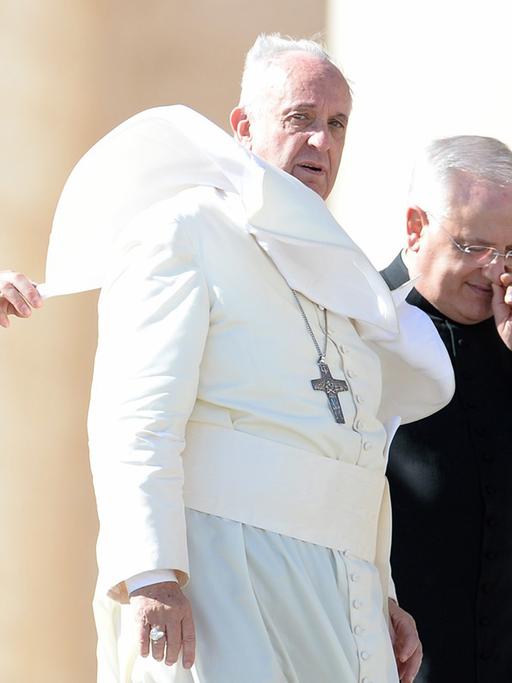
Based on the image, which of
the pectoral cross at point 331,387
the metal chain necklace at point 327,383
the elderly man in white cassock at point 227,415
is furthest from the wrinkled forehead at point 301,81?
the pectoral cross at point 331,387

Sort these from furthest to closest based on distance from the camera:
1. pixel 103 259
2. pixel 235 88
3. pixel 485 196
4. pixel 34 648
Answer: pixel 235 88
pixel 34 648
pixel 485 196
pixel 103 259

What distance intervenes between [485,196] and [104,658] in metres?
2.09

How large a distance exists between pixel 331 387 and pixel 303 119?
788mm

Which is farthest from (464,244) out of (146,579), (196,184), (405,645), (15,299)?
(146,579)

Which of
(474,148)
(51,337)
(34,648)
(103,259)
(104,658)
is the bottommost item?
(34,648)

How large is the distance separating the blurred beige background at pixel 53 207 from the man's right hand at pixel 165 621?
2.79 m

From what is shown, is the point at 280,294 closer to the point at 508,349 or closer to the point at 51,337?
the point at 508,349

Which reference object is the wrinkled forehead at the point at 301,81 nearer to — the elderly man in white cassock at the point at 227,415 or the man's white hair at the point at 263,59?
the man's white hair at the point at 263,59

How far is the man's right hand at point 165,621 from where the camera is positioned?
9.17 feet

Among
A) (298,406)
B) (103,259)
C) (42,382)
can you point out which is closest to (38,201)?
(42,382)

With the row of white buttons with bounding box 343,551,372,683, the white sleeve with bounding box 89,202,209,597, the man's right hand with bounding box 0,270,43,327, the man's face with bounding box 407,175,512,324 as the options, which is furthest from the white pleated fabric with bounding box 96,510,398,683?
the man's face with bounding box 407,175,512,324

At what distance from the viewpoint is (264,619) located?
3.03 meters

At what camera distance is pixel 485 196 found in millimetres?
4559

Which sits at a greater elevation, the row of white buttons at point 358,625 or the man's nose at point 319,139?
the man's nose at point 319,139
